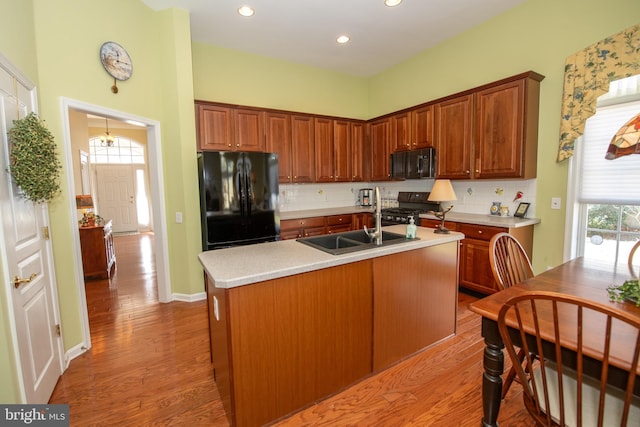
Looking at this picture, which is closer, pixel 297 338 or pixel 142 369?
pixel 297 338

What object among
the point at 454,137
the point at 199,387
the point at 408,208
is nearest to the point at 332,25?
the point at 454,137

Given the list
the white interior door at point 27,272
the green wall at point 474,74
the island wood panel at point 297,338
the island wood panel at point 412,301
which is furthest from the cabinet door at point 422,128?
the white interior door at point 27,272

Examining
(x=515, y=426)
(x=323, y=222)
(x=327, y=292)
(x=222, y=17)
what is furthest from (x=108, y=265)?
(x=515, y=426)

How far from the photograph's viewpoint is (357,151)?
16.6 feet

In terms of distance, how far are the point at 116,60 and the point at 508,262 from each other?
381 centimetres

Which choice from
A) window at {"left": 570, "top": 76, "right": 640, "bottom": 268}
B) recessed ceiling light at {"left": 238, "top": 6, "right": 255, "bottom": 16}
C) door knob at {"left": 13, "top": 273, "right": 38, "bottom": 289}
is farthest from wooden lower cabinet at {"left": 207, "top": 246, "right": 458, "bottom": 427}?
recessed ceiling light at {"left": 238, "top": 6, "right": 255, "bottom": 16}

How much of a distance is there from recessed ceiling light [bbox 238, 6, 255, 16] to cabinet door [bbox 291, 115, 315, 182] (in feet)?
4.62

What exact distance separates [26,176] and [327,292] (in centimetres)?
188

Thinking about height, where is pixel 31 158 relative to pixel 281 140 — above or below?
below

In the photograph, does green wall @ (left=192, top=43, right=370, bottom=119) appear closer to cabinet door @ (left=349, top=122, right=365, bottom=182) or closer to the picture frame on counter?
cabinet door @ (left=349, top=122, right=365, bottom=182)

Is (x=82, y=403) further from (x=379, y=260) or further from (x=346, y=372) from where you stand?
(x=379, y=260)

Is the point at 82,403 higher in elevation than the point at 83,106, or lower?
lower

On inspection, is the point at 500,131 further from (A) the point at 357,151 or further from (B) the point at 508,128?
(A) the point at 357,151

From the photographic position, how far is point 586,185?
9.73 ft
